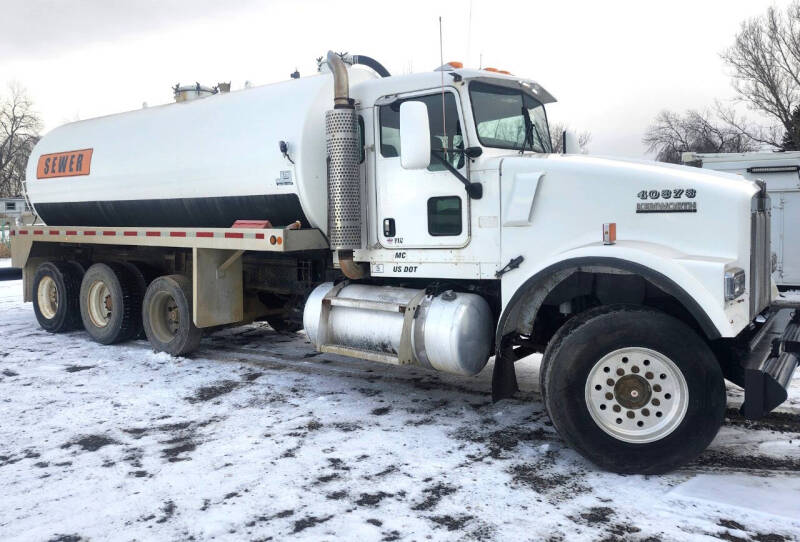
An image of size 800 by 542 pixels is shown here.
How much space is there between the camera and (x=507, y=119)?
5820 millimetres

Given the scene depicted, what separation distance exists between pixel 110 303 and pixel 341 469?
19.4 ft

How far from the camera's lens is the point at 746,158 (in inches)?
458

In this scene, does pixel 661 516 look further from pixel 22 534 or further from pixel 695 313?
pixel 22 534

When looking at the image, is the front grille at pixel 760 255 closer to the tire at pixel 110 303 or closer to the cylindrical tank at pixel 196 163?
the cylindrical tank at pixel 196 163

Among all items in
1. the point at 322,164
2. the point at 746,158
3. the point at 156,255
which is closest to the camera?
the point at 322,164

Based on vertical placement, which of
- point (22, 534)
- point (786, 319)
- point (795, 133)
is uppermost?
point (795, 133)


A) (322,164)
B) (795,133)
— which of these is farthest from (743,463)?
(795,133)

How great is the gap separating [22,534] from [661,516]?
144 inches

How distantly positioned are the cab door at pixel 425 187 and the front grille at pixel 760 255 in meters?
2.16

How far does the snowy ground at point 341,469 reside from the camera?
3.72 meters

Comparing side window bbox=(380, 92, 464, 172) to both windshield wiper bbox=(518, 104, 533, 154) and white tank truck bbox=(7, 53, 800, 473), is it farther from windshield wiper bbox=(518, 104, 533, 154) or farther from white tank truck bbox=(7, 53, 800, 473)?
windshield wiper bbox=(518, 104, 533, 154)

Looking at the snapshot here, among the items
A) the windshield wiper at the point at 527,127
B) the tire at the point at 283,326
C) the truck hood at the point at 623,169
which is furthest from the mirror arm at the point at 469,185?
the tire at the point at 283,326

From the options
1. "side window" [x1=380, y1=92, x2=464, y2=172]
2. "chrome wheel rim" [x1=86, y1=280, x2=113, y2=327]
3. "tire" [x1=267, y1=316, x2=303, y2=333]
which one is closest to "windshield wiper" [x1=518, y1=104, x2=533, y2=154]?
"side window" [x1=380, y1=92, x2=464, y2=172]

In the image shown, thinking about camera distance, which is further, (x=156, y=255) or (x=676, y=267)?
(x=156, y=255)
